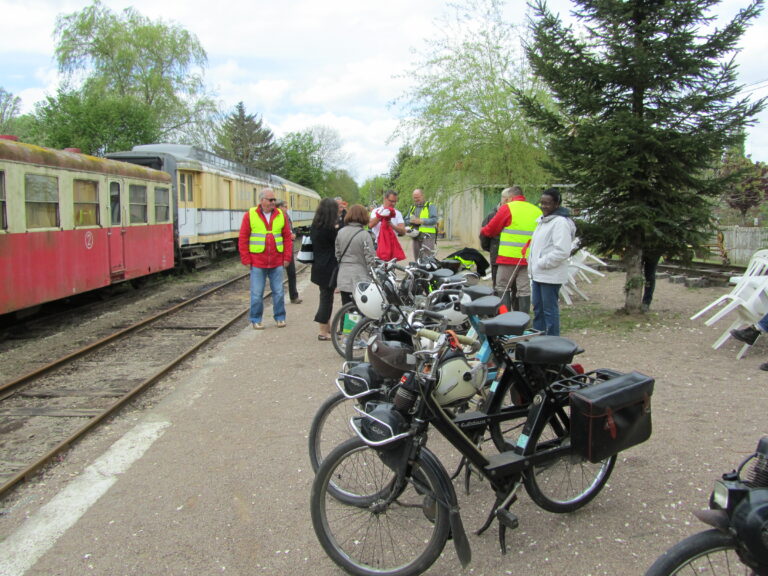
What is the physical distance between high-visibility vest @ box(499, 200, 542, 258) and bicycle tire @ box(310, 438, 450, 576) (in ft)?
16.3

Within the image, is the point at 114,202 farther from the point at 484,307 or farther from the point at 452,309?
the point at 484,307

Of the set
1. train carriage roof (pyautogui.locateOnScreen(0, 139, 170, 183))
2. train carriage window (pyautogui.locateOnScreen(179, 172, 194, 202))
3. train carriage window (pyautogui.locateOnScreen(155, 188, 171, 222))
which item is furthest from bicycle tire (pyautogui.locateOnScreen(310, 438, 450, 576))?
train carriage window (pyautogui.locateOnScreen(179, 172, 194, 202))

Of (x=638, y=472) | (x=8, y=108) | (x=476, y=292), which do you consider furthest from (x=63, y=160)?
(x=8, y=108)

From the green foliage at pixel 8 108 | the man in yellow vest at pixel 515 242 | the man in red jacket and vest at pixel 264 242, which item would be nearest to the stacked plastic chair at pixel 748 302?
the man in yellow vest at pixel 515 242

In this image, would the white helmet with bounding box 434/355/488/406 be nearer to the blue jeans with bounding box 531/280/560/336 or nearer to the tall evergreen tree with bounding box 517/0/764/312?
the blue jeans with bounding box 531/280/560/336

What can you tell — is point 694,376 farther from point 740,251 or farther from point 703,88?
point 740,251

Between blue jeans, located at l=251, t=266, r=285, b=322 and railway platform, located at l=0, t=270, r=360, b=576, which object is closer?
railway platform, located at l=0, t=270, r=360, b=576

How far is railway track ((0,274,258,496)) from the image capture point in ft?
15.3

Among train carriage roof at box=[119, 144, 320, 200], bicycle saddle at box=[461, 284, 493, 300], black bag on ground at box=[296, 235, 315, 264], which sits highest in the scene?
train carriage roof at box=[119, 144, 320, 200]

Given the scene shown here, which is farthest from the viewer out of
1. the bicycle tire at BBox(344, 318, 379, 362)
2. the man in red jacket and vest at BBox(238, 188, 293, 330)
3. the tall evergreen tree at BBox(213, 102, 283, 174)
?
the tall evergreen tree at BBox(213, 102, 283, 174)

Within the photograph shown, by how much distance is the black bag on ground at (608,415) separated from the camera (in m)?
2.94

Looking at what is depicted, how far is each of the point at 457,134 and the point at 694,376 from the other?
10.8 metres

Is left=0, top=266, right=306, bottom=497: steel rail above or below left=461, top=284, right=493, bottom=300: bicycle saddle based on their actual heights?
below

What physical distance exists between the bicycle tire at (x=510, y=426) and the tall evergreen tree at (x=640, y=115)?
4848 millimetres
